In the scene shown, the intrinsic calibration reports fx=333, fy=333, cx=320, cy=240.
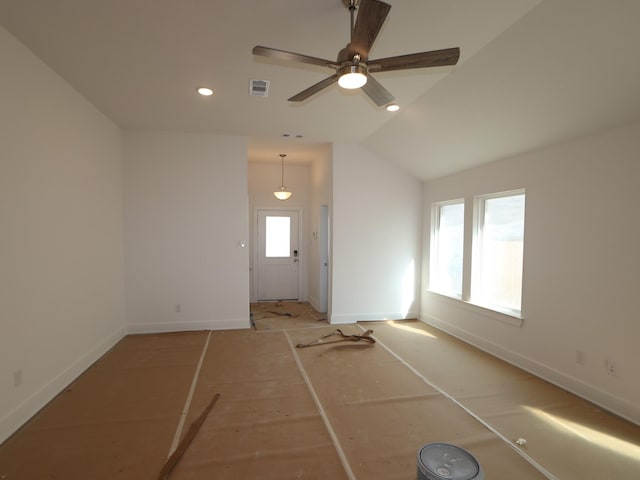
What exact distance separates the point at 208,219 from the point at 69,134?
201cm

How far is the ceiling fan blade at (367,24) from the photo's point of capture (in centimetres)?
156

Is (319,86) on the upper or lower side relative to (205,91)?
lower

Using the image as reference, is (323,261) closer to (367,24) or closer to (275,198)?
(275,198)

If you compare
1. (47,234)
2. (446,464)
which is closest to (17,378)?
(47,234)

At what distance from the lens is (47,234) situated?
295 centimetres

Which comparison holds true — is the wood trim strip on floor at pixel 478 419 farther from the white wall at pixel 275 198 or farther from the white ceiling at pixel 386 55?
the white wall at pixel 275 198

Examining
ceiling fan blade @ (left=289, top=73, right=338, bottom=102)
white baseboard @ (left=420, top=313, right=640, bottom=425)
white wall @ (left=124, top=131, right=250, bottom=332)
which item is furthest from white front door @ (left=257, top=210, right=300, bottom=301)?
ceiling fan blade @ (left=289, top=73, right=338, bottom=102)

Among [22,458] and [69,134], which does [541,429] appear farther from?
[69,134]

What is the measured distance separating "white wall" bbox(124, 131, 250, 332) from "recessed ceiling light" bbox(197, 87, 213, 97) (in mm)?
1519

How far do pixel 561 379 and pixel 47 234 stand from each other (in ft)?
16.2

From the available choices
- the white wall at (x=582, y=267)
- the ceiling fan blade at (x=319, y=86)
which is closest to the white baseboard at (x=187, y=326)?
the white wall at (x=582, y=267)

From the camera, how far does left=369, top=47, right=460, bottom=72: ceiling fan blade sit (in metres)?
1.88

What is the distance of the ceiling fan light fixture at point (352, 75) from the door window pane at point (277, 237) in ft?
17.2

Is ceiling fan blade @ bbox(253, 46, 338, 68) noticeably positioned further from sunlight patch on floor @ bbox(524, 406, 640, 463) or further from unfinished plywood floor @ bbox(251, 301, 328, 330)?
unfinished plywood floor @ bbox(251, 301, 328, 330)
